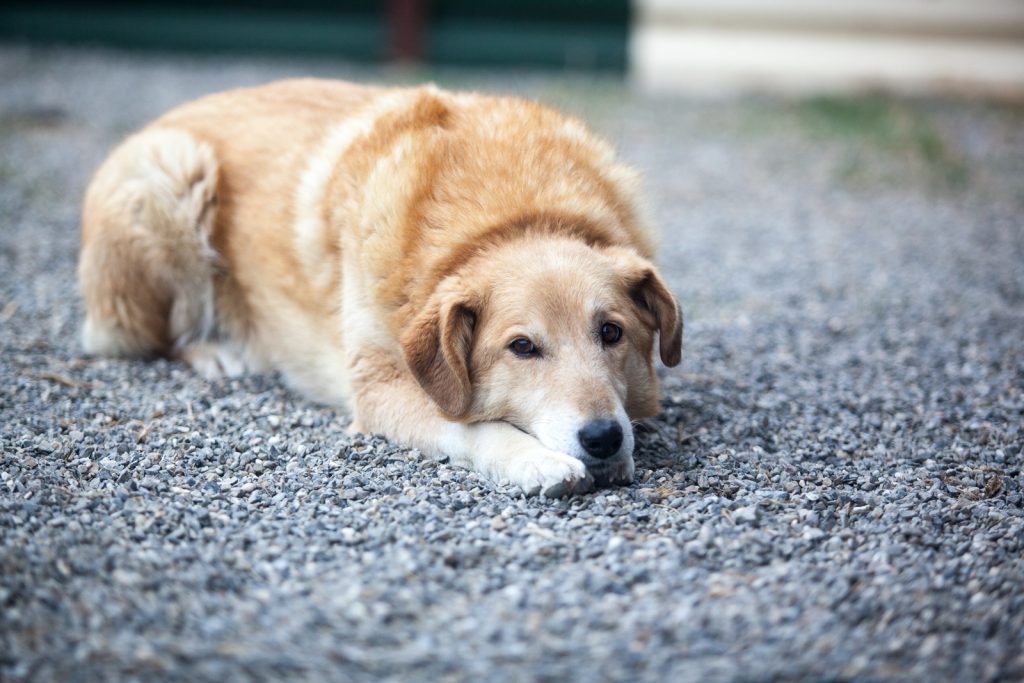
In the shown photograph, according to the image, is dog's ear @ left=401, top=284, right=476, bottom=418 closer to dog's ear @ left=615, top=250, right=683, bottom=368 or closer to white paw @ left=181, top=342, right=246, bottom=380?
dog's ear @ left=615, top=250, right=683, bottom=368

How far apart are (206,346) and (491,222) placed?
2.01m

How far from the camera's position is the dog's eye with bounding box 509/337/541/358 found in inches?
143

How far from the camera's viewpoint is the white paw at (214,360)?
15.9ft

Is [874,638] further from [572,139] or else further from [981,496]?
[572,139]

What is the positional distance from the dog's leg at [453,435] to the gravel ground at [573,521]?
77 mm

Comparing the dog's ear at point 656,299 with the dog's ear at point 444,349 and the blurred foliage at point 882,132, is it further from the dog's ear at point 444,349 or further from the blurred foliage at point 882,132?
the blurred foliage at point 882,132

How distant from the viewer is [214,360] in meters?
4.92

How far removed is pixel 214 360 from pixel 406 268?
1.57m

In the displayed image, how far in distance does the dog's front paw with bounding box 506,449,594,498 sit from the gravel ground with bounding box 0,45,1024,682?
0.19 ft

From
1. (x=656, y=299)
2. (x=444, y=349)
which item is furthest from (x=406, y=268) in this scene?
(x=656, y=299)

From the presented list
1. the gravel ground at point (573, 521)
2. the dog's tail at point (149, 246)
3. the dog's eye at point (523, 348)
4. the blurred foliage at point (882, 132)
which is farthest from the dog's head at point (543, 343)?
the blurred foliage at point (882, 132)

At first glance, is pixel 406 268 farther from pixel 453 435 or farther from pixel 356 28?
pixel 356 28

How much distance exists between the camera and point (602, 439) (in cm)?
344

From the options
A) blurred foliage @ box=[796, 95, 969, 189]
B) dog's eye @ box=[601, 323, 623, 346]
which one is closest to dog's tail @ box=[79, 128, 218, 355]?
dog's eye @ box=[601, 323, 623, 346]
